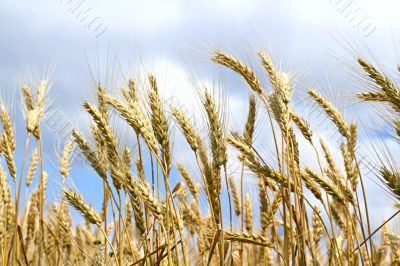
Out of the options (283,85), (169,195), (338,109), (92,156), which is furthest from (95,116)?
(338,109)

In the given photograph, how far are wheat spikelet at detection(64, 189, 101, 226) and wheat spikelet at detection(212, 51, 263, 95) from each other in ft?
3.47

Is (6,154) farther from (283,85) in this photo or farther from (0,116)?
(283,85)

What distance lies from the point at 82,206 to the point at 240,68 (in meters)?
1.11

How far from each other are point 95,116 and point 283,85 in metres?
0.88

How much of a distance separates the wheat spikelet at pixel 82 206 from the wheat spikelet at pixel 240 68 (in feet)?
3.47

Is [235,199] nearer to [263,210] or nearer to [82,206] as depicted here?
[263,210]

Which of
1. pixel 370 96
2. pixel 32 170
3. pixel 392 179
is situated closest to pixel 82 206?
pixel 392 179

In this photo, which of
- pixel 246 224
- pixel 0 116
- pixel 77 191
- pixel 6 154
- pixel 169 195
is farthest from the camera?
pixel 246 224

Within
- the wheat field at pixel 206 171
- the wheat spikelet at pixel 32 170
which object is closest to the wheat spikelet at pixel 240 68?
the wheat field at pixel 206 171

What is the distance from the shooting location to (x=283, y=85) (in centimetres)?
258

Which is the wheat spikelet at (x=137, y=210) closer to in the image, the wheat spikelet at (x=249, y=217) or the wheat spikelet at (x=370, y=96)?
the wheat spikelet at (x=249, y=217)

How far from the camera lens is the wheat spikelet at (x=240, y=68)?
2.90 metres

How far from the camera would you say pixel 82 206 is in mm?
2467

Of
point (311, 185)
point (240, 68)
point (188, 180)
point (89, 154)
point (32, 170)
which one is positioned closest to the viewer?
point (89, 154)
